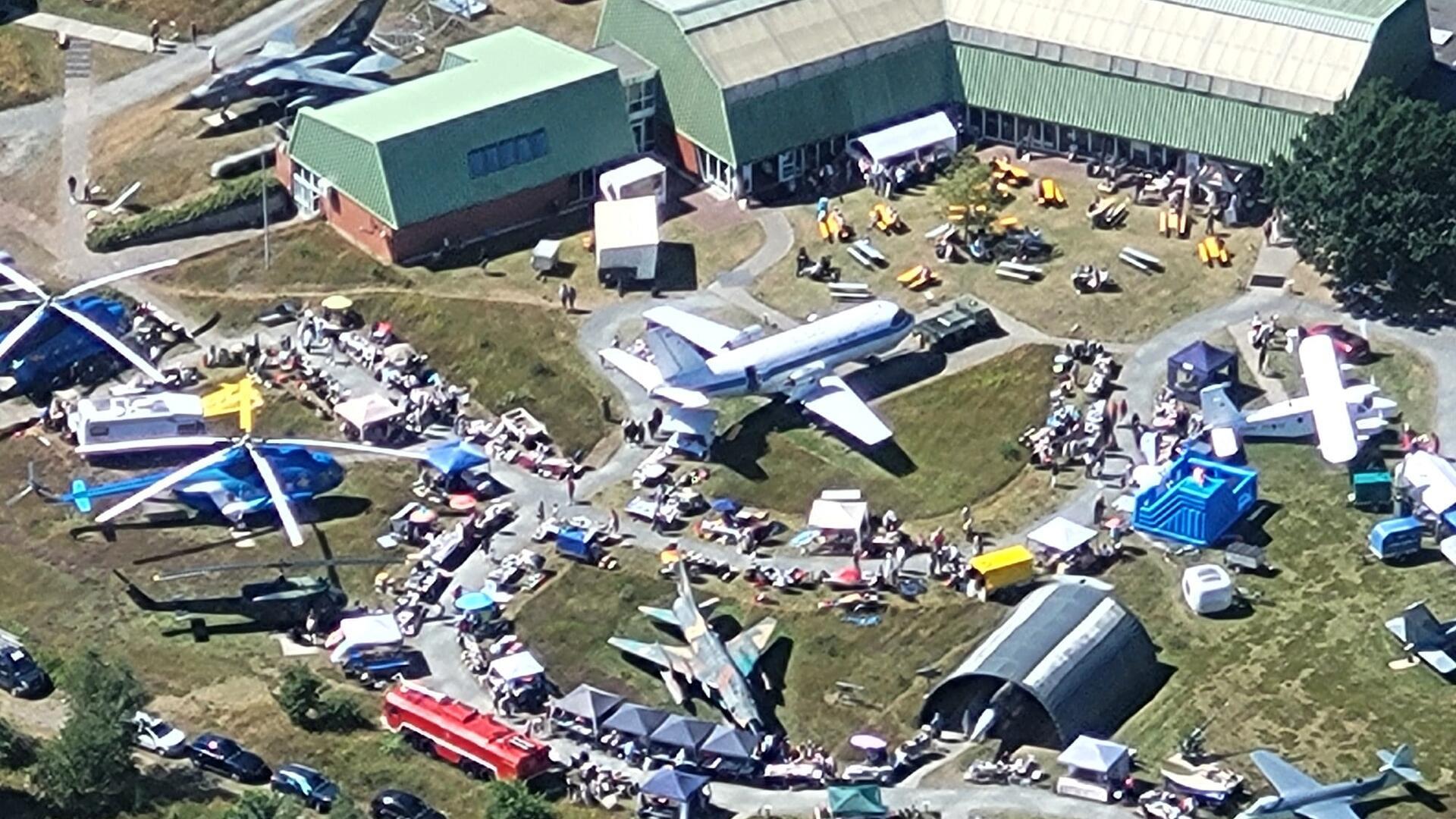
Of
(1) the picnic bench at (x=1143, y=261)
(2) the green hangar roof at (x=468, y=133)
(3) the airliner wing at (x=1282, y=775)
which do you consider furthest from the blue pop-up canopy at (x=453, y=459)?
(3) the airliner wing at (x=1282, y=775)

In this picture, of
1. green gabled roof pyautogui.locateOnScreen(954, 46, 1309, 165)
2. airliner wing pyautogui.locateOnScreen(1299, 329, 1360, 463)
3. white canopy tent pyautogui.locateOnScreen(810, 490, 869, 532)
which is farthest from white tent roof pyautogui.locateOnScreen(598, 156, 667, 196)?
airliner wing pyautogui.locateOnScreen(1299, 329, 1360, 463)

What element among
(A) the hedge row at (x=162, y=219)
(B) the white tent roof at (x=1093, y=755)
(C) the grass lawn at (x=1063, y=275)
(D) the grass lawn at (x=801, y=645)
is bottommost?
(D) the grass lawn at (x=801, y=645)

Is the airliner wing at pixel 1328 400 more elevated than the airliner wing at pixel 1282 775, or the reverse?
the airliner wing at pixel 1328 400

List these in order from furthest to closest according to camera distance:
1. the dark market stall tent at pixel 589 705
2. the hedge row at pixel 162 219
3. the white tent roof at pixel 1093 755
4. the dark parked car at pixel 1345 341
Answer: the hedge row at pixel 162 219
the dark parked car at pixel 1345 341
the dark market stall tent at pixel 589 705
the white tent roof at pixel 1093 755

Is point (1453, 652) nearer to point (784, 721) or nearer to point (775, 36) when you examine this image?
point (784, 721)

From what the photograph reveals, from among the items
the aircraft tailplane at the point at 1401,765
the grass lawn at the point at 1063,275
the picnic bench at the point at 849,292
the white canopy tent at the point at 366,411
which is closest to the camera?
the aircraft tailplane at the point at 1401,765

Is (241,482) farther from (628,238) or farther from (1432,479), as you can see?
(1432,479)

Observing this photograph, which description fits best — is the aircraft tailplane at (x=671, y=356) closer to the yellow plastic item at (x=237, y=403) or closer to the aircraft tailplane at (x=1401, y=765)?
the yellow plastic item at (x=237, y=403)
